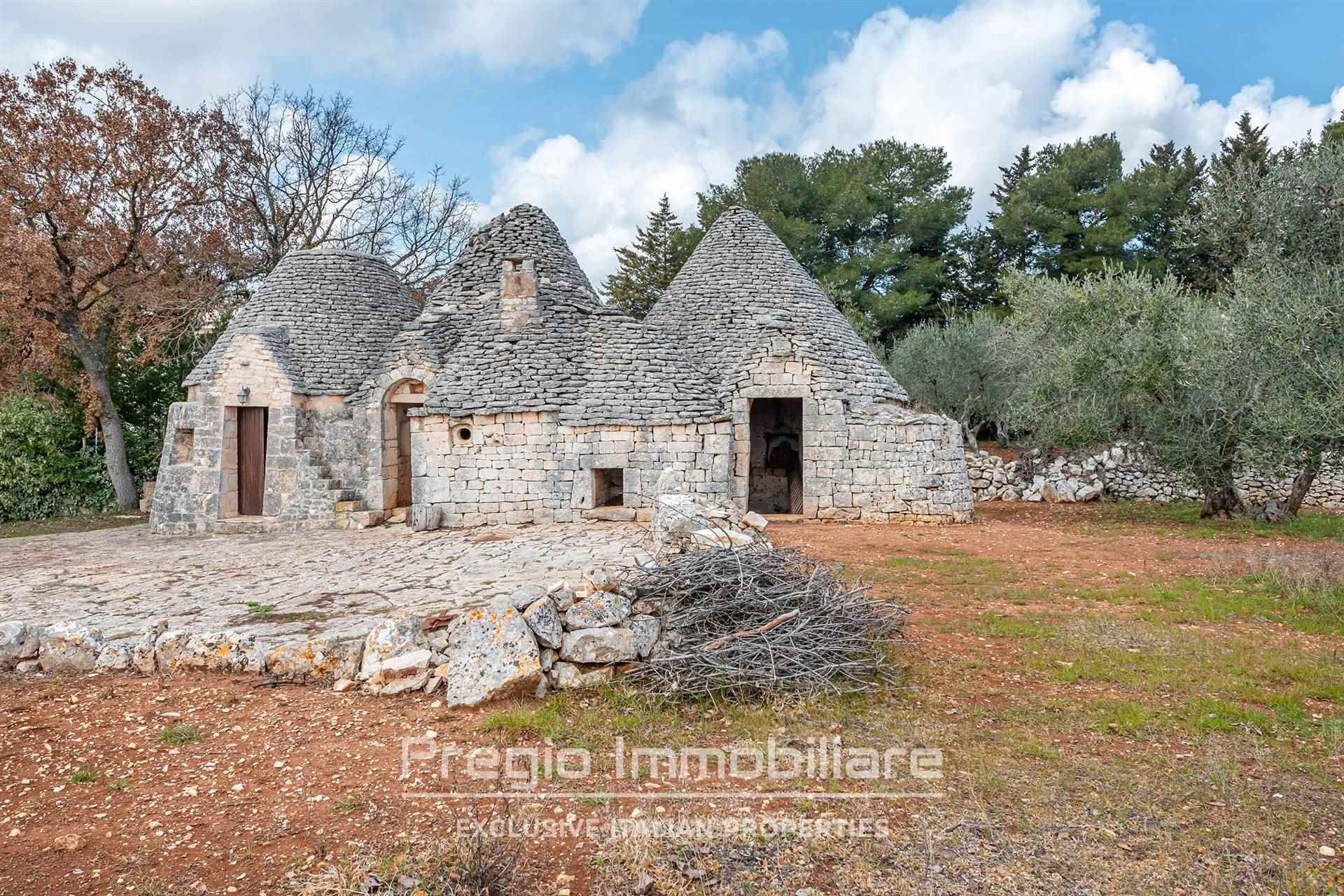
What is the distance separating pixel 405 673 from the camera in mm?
4941

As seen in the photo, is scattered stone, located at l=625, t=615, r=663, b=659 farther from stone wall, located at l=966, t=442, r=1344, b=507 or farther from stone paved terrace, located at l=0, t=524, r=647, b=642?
stone wall, located at l=966, t=442, r=1344, b=507

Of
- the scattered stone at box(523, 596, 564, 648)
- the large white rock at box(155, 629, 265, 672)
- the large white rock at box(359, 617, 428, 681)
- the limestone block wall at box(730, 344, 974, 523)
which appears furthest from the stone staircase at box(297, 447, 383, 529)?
the scattered stone at box(523, 596, 564, 648)

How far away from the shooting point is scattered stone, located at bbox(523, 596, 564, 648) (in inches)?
193

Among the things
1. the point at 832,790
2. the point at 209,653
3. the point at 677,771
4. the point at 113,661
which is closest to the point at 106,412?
the point at 113,661

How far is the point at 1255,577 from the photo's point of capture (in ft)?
26.2

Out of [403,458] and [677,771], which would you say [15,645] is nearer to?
[677,771]

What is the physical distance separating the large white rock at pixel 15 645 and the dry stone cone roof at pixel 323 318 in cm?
721

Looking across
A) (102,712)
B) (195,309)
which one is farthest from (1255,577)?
(195,309)

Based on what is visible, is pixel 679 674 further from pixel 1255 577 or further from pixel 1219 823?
pixel 1255 577

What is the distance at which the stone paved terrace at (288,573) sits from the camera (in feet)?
19.6

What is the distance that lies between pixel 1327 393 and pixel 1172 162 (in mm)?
23202

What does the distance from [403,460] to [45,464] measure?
9.38m

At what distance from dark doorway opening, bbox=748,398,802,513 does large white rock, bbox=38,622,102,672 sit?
39.0 feet

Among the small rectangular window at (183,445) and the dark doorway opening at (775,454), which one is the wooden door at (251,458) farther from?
the dark doorway opening at (775,454)
